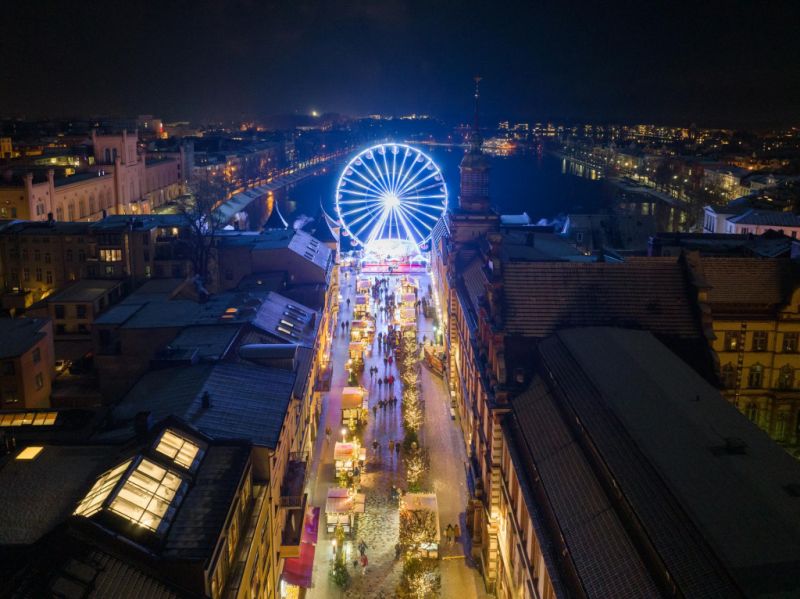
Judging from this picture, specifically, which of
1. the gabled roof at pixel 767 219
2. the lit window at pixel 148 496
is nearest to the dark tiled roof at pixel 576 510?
the lit window at pixel 148 496

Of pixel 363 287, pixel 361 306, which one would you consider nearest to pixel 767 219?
pixel 363 287

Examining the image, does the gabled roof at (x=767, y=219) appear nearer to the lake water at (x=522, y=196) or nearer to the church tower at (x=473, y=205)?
the church tower at (x=473, y=205)

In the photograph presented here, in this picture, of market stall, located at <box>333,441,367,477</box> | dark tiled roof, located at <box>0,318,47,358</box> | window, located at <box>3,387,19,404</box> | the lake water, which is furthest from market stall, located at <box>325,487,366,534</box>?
the lake water

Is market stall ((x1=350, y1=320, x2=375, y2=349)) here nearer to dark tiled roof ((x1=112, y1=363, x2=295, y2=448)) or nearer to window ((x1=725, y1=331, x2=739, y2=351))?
dark tiled roof ((x1=112, y1=363, x2=295, y2=448))

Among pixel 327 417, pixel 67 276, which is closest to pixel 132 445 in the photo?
pixel 327 417

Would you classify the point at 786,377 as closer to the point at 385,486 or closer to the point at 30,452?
the point at 385,486

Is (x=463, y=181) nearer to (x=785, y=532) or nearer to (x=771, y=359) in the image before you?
(x=771, y=359)
